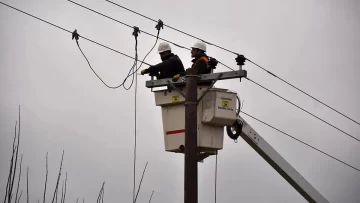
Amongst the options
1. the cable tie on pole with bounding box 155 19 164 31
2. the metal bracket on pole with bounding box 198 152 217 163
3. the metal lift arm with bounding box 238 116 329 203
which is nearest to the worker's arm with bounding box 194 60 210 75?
the metal bracket on pole with bounding box 198 152 217 163

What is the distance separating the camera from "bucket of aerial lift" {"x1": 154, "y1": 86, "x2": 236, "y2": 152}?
1005 centimetres

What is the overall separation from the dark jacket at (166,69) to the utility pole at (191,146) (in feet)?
4.04

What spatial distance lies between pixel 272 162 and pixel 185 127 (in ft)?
19.6

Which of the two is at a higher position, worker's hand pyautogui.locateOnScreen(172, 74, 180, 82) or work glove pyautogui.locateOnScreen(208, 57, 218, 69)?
Answer: work glove pyautogui.locateOnScreen(208, 57, 218, 69)

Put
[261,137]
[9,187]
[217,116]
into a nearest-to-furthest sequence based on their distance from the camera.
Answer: [9,187], [217,116], [261,137]

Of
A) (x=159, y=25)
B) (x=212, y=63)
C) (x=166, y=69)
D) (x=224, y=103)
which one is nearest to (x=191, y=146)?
(x=224, y=103)

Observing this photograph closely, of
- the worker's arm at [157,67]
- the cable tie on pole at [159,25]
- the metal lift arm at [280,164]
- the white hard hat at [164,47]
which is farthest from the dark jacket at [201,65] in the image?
the metal lift arm at [280,164]

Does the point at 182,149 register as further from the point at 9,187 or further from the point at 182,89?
the point at 9,187

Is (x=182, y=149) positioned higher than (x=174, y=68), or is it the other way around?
(x=174, y=68)

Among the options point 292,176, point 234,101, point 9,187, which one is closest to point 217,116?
point 234,101

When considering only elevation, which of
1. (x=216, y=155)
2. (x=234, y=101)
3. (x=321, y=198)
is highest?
(x=234, y=101)

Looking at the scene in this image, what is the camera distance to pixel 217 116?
1001 cm

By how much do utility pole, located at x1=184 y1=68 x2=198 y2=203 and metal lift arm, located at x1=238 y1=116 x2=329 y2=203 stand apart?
4.45 metres

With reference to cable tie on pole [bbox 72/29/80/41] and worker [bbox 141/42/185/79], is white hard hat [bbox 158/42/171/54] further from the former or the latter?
cable tie on pole [bbox 72/29/80/41]
